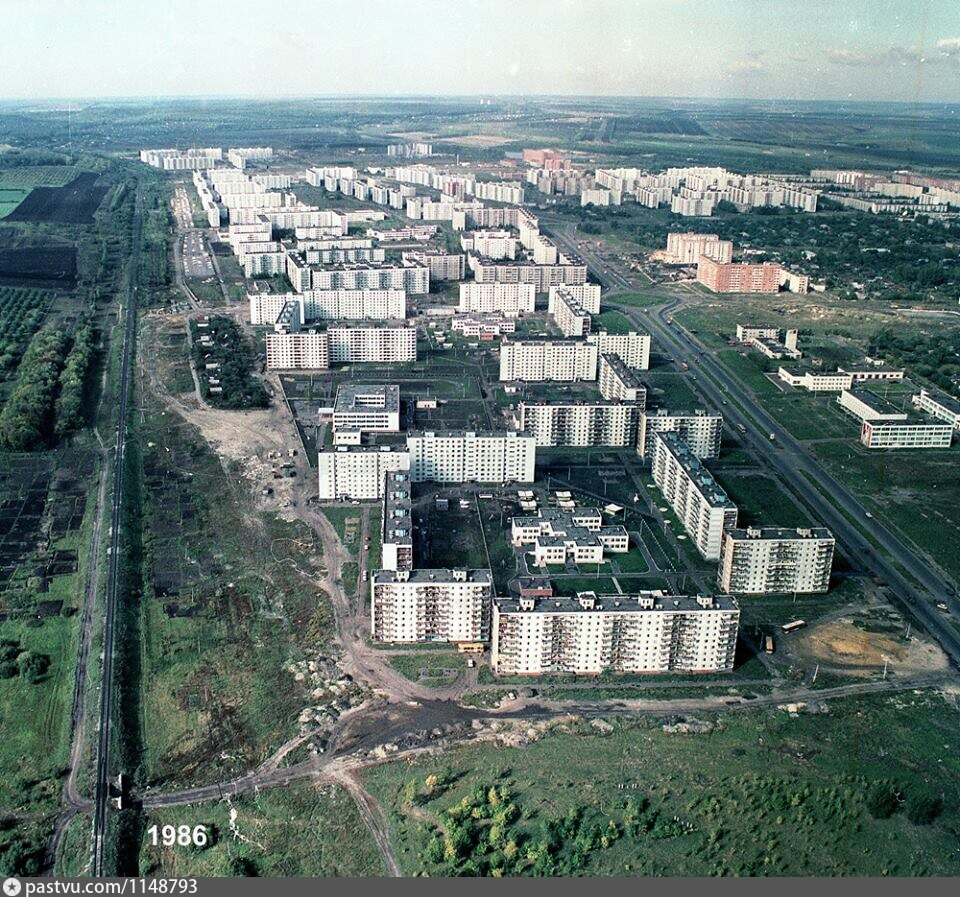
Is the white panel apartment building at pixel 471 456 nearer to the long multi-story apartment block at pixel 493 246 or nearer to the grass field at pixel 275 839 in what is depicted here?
the grass field at pixel 275 839

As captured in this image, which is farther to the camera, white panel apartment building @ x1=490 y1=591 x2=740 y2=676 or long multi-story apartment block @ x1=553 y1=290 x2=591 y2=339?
long multi-story apartment block @ x1=553 y1=290 x2=591 y2=339

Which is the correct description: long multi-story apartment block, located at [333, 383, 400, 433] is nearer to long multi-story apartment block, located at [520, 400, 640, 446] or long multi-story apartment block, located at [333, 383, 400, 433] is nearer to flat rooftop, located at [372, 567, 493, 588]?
long multi-story apartment block, located at [520, 400, 640, 446]

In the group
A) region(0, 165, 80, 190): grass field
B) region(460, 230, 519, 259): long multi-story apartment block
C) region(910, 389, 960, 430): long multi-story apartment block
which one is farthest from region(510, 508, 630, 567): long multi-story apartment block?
region(0, 165, 80, 190): grass field

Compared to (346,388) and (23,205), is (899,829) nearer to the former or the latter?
(346,388)

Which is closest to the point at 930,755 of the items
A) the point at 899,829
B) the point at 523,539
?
the point at 899,829

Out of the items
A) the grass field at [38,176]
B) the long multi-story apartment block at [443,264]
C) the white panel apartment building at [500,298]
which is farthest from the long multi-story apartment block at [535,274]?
the grass field at [38,176]

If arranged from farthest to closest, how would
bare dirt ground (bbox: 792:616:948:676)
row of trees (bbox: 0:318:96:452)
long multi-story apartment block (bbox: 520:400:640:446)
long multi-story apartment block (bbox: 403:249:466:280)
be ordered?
long multi-story apartment block (bbox: 403:249:466:280)
long multi-story apartment block (bbox: 520:400:640:446)
row of trees (bbox: 0:318:96:452)
bare dirt ground (bbox: 792:616:948:676)
